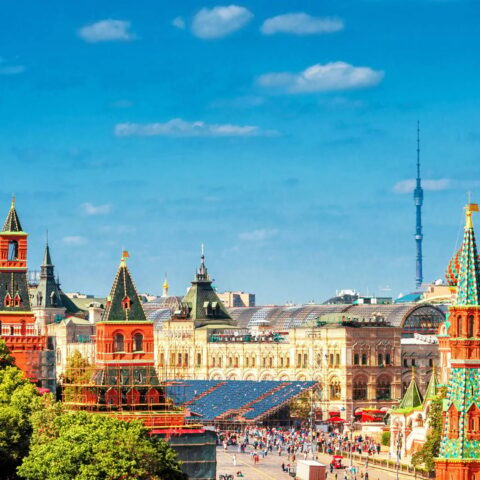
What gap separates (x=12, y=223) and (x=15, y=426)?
49742 mm

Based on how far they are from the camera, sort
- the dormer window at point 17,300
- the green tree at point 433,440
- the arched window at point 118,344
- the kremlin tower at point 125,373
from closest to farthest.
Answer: the kremlin tower at point 125,373 → the arched window at point 118,344 → the green tree at point 433,440 → the dormer window at point 17,300

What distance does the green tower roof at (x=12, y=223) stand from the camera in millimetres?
176625

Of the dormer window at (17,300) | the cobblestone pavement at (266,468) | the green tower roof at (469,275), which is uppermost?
the dormer window at (17,300)

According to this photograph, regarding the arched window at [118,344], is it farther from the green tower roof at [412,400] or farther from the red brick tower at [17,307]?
the green tower roof at [412,400]

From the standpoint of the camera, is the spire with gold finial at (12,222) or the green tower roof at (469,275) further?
the spire with gold finial at (12,222)

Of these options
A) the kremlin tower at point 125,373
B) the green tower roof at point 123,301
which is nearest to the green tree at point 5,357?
the kremlin tower at point 125,373

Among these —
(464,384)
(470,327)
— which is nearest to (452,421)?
(464,384)

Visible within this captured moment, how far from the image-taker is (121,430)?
110 metres

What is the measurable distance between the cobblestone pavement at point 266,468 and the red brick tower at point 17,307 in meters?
19.9

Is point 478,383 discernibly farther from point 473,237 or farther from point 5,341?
point 5,341

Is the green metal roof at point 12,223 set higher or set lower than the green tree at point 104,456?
higher

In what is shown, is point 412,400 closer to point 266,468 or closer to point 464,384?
point 266,468

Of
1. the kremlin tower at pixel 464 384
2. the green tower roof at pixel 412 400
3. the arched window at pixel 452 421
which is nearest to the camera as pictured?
the kremlin tower at pixel 464 384

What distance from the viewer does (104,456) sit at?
10669cm
